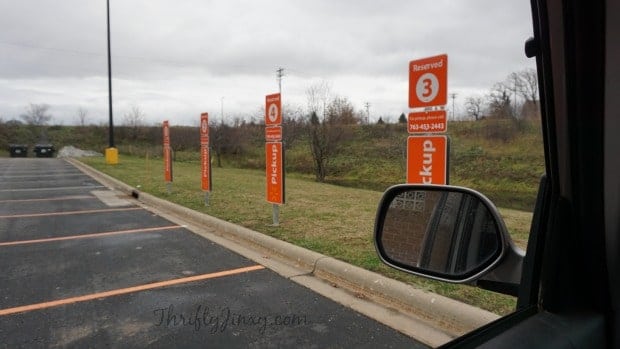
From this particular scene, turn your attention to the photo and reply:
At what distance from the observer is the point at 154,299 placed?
441cm

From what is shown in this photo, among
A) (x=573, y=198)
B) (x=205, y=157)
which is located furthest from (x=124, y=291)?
(x=205, y=157)

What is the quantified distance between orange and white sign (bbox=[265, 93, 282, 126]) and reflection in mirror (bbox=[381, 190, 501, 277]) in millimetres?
5608

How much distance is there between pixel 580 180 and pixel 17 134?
74.9 metres

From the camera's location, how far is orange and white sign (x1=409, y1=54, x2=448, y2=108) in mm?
4922

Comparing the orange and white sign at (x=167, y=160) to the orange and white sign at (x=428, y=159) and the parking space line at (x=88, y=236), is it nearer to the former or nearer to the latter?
the parking space line at (x=88, y=236)

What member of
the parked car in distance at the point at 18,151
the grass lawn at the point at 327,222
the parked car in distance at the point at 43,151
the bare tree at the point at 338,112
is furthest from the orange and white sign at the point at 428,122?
the parked car in distance at the point at 18,151

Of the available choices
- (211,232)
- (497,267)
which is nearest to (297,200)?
(211,232)

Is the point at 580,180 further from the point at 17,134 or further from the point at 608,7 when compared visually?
the point at 17,134

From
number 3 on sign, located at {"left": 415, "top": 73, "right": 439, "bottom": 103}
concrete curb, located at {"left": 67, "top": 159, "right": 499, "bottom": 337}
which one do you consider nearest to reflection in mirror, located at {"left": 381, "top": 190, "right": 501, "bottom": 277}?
concrete curb, located at {"left": 67, "top": 159, "right": 499, "bottom": 337}

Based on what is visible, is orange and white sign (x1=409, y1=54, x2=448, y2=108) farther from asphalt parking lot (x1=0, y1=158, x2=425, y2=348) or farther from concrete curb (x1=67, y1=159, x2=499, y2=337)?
asphalt parking lot (x1=0, y1=158, x2=425, y2=348)

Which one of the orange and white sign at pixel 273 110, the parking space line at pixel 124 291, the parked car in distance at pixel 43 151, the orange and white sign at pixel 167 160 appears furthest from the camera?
the parked car in distance at pixel 43 151

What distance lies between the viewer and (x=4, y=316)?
3.95 m

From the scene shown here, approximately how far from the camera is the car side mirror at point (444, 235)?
1.56 metres

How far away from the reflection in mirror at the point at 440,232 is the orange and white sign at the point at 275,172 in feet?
18.2
